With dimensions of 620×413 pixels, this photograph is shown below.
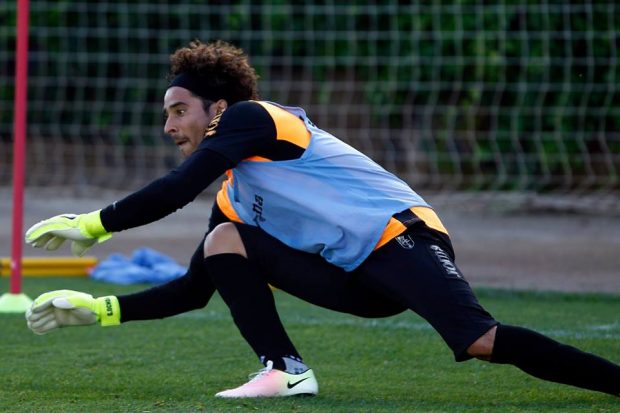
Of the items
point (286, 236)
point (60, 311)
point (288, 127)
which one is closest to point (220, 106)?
point (288, 127)

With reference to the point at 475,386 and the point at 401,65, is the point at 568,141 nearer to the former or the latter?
the point at 401,65

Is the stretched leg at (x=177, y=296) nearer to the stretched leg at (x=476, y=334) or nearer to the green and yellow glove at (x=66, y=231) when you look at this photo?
the green and yellow glove at (x=66, y=231)

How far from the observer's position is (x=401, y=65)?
10.7 metres

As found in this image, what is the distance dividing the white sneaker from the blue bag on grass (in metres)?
3.32

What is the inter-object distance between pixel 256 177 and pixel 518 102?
6.35m

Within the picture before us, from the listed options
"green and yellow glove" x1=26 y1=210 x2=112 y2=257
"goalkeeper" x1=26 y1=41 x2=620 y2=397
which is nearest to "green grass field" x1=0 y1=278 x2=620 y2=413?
"goalkeeper" x1=26 y1=41 x2=620 y2=397

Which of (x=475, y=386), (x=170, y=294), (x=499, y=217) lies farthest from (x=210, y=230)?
(x=499, y=217)

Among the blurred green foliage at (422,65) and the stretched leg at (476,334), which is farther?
the blurred green foliage at (422,65)

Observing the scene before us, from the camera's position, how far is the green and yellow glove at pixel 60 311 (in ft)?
14.4

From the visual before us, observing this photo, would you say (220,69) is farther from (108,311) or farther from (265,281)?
(108,311)

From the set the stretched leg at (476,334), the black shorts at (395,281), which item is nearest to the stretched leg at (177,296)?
the black shorts at (395,281)

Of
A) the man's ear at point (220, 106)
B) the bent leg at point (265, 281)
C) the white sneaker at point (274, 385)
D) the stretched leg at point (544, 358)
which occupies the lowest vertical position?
the white sneaker at point (274, 385)

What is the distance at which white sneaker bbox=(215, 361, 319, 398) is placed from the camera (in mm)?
4312

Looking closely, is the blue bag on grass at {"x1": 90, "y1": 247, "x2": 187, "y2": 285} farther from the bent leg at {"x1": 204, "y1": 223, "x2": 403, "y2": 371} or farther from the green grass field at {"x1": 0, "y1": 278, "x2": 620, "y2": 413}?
the bent leg at {"x1": 204, "y1": 223, "x2": 403, "y2": 371}
